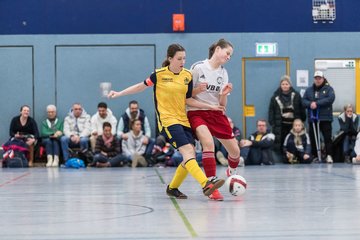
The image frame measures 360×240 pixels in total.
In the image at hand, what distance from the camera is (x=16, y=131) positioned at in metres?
17.1

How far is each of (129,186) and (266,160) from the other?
6880 millimetres

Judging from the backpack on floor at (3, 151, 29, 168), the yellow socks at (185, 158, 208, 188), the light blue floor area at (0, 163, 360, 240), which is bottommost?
the backpack on floor at (3, 151, 29, 168)

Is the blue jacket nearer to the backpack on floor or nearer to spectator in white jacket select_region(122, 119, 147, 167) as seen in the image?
spectator in white jacket select_region(122, 119, 147, 167)

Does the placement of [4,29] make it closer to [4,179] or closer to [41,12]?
[41,12]

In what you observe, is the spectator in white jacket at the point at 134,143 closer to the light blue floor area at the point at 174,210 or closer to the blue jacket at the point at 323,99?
the blue jacket at the point at 323,99

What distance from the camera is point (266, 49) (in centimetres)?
1817

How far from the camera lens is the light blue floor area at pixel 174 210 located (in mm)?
5793

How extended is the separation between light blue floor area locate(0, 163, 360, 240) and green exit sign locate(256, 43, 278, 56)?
6.81m

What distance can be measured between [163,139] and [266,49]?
3.39 metres

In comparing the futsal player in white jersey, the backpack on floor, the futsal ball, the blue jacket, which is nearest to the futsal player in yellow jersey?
the futsal player in white jersey

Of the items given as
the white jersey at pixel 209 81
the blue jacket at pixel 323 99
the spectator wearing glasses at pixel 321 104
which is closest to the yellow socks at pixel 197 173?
the white jersey at pixel 209 81

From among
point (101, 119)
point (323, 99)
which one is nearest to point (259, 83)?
point (323, 99)

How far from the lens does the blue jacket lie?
56.2 feet

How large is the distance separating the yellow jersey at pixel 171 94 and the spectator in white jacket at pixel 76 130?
858 cm
